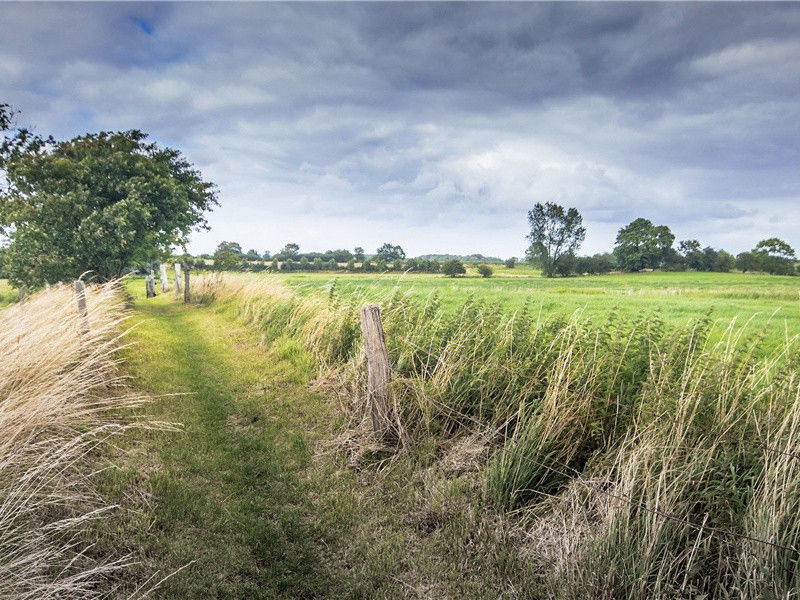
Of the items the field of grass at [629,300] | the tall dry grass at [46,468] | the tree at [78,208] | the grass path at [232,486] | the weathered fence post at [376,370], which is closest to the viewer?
the tall dry grass at [46,468]

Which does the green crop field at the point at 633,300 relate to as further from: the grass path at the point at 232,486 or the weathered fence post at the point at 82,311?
the weathered fence post at the point at 82,311

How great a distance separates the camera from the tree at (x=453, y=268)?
64250 millimetres

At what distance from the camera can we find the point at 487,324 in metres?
6.73

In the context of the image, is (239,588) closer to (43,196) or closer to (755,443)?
(755,443)

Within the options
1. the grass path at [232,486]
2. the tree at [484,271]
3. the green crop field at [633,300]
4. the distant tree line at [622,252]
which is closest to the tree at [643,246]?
the distant tree line at [622,252]

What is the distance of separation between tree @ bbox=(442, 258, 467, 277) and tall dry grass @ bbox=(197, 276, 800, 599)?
5760 centimetres

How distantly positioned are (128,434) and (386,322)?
4.41 meters

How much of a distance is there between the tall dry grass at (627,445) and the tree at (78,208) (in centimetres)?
1949

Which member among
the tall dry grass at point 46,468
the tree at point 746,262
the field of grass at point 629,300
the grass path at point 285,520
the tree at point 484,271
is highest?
the tree at point 746,262

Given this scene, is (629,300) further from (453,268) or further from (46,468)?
(453,268)

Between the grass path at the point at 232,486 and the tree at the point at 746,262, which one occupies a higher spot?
the tree at the point at 746,262

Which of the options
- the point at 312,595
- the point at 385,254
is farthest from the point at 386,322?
the point at 385,254

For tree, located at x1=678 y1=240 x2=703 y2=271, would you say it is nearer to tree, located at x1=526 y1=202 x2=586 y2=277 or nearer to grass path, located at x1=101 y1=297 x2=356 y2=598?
tree, located at x1=526 y1=202 x2=586 y2=277

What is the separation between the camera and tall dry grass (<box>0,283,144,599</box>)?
3.16 m
